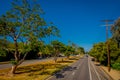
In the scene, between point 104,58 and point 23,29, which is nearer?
point 23,29

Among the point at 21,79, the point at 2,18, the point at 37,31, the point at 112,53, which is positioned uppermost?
the point at 2,18

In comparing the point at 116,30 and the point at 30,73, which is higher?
the point at 116,30

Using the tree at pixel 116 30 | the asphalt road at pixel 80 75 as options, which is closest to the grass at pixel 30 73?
the asphalt road at pixel 80 75

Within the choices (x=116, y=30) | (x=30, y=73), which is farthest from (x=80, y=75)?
(x=116, y=30)

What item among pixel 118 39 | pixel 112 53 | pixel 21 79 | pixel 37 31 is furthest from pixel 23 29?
pixel 118 39

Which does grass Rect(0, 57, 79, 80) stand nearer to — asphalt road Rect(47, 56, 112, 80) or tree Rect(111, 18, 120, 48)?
asphalt road Rect(47, 56, 112, 80)

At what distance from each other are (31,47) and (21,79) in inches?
258

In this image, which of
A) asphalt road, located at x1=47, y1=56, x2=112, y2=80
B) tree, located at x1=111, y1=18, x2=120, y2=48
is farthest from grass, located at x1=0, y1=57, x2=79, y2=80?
tree, located at x1=111, y1=18, x2=120, y2=48

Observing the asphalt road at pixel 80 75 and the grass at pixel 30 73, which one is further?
the asphalt road at pixel 80 75

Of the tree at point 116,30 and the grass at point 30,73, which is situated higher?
the tree at point 116,30

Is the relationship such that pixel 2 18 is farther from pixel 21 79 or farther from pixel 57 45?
pixel 57 45

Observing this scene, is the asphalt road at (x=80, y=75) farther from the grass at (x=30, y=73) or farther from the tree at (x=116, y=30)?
the tree at (x=116, y=30)

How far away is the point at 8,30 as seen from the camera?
95.8 feet

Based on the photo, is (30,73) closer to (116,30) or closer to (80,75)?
(80,75)
